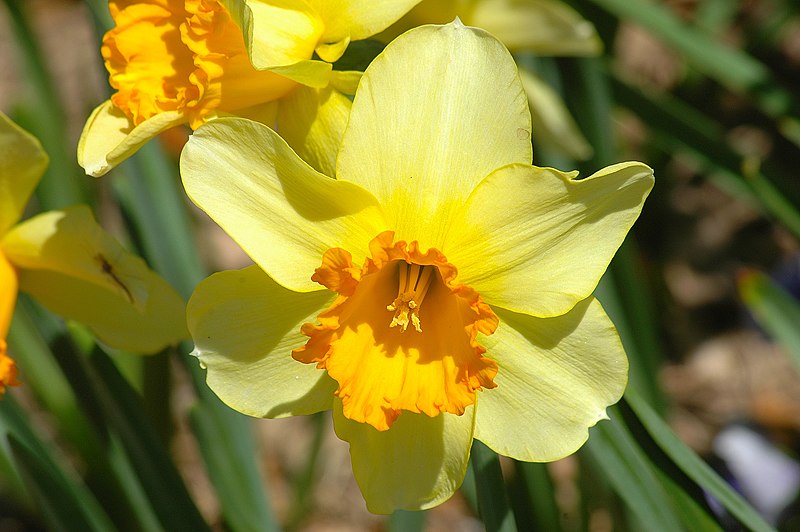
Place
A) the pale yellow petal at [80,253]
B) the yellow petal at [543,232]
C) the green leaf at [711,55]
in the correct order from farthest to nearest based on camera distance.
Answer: the green leaf at [711,55] < the pale yellow petal at [80,253] < the yellow petal at [543,232]

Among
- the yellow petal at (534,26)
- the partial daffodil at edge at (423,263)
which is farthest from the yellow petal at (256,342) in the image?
the yellow petal at (534,26)

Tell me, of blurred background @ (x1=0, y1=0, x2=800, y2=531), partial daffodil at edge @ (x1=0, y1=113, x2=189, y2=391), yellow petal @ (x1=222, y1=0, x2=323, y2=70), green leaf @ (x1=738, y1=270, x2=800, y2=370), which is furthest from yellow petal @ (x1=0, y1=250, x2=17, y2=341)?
green leaf @ (x1=738, y1=270, x2=800, y2=370)

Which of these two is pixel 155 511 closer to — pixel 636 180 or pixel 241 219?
pixel 241 219

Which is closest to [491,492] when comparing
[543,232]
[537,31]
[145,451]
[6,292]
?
[543,232]

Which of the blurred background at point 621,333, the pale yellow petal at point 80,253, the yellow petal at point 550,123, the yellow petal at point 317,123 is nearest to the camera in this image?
the yellow petal at point 317,123

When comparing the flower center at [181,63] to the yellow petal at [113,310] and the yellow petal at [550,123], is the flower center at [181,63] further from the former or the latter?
the yellow petal at [550,123]

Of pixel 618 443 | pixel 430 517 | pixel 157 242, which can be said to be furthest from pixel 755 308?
pixel 430 517
